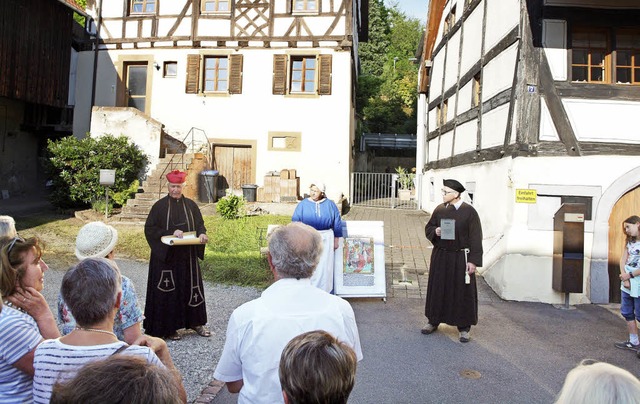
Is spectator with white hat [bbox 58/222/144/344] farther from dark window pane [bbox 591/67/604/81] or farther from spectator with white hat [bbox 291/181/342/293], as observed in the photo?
dark window pane [bbox 591/67/604/81]

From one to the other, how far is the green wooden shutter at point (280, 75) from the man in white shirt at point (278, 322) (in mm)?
14964

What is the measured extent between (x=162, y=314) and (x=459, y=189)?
372 cm

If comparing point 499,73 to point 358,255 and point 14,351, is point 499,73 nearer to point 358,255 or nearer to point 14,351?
point 358,255

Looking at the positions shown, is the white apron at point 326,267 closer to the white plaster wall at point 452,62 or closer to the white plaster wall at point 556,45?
the white plaster wall at point 556,45

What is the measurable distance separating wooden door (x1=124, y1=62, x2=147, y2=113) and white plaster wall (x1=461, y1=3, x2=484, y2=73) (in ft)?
38.7

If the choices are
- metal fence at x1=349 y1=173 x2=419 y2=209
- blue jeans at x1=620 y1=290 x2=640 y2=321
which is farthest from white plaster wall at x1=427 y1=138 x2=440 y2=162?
blue jeans at x1=620 y1=290 x2=640 y2=321

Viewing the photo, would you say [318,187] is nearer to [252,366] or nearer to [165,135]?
[252,366]

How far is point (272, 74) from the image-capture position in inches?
664

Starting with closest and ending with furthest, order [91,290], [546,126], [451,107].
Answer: [91,290]
[546,126]
[451,107]

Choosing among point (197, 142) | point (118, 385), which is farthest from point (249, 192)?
point (118, 385)

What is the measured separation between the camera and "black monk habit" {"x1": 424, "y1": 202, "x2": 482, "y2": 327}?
5641 mm

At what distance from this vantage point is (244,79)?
1703 centimetres

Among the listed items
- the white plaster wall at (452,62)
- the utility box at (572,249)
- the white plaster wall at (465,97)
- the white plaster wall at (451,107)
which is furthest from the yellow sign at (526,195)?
the white plaster wall at (452,62)

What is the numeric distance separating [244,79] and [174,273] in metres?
12.9
